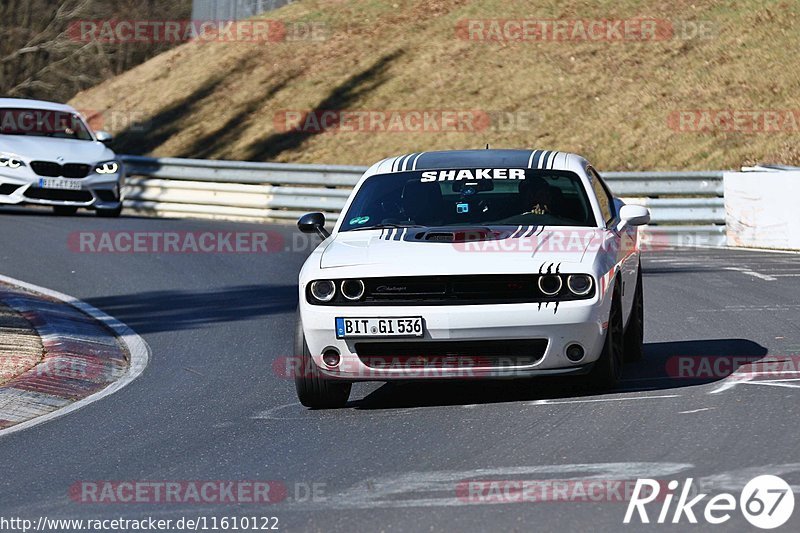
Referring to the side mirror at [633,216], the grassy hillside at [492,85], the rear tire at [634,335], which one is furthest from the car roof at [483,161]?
the grassy hillside at [492,85]

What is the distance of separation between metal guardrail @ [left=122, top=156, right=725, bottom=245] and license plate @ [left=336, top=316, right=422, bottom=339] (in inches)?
477

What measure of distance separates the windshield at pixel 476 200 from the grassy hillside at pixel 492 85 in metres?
15.7

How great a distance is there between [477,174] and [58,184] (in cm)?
1300

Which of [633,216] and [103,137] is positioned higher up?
[633,216]

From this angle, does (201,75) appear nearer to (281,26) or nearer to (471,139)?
(281,26)

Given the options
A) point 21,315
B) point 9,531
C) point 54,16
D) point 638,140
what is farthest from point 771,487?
point 54,16

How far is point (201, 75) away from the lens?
36375 mm

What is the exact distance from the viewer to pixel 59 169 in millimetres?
20953

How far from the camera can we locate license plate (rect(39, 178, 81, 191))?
20828 millimetres

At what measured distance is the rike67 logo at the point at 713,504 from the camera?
5.46m
